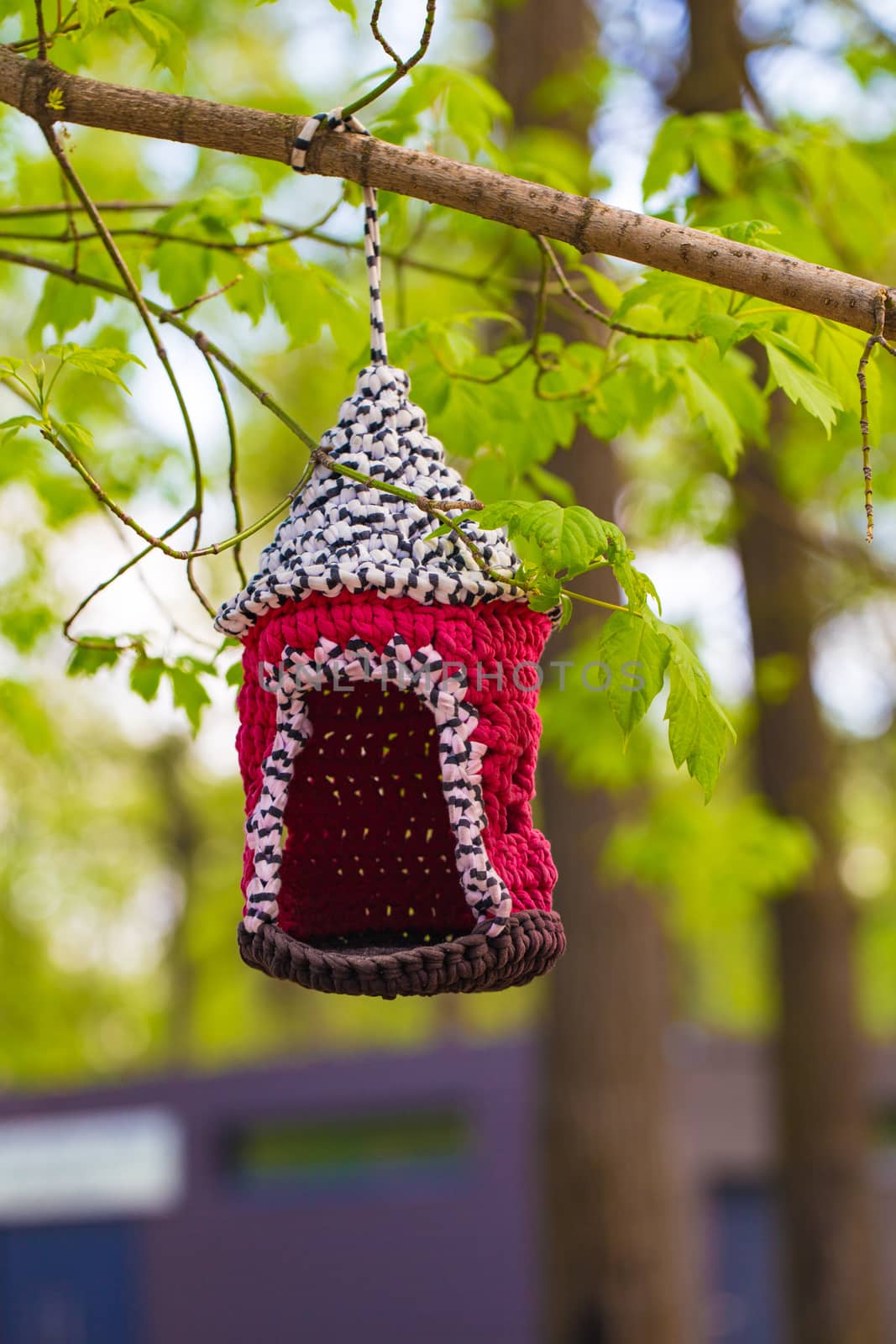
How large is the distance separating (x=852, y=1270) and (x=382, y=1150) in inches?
310

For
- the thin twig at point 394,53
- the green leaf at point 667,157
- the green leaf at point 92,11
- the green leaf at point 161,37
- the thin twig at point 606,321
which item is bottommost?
the thin twig at point 606,321

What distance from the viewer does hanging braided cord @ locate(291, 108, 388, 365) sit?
164cm

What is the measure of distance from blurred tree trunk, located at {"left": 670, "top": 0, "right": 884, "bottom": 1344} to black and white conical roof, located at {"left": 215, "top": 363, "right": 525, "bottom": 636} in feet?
13.9

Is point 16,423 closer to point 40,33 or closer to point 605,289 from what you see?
point 40,33

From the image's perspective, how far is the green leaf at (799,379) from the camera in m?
1.66

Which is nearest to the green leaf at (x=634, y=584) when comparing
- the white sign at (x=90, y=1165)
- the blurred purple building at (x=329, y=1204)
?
the blurred purple building at (x=329, y=1204)

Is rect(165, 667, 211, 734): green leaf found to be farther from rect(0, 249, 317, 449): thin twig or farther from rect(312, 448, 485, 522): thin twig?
rect(312, 448, 485, 522): thin twig

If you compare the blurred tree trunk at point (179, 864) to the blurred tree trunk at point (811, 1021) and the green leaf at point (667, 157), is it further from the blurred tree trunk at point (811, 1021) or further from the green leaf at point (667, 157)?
the green leaf at point (667, 157)

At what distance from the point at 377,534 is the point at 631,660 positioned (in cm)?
32

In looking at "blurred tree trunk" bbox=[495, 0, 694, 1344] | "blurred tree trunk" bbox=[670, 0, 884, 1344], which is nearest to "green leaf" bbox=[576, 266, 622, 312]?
"blurred tree trunk" bbox=[495, 0, 694, 1344]

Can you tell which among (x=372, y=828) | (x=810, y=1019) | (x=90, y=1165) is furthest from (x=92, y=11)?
(x=90, y=1165)

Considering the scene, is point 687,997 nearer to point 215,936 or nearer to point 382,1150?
point 215,936

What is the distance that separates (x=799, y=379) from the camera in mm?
1711

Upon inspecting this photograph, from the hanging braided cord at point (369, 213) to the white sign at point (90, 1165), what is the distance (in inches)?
526
